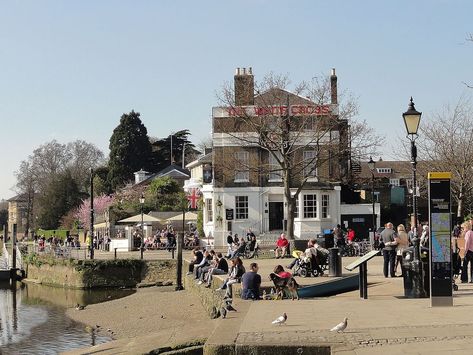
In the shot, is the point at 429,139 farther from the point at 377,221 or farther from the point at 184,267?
the point at 184,267

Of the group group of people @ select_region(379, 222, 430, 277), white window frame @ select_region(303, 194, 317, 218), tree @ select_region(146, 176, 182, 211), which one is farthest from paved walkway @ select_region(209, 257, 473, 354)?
tree @ select_region(146, 176, 182, 211)

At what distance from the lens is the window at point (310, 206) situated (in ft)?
148

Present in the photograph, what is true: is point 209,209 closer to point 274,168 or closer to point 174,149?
point 274,168

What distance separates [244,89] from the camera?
44.5 metres

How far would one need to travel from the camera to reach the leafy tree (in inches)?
3307

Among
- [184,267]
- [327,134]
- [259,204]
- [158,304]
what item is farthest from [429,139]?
[158,304]

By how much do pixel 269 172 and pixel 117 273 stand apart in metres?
11.3

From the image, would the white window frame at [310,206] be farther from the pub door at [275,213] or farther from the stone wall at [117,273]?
the stone wall at [117,273]

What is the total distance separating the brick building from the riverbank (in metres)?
12.4

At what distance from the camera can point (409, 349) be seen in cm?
1001

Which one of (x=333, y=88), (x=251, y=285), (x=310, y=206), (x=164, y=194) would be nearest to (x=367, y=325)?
(x=251, y=285)

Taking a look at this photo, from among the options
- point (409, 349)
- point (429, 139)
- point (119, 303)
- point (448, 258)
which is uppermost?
point (429, 139)

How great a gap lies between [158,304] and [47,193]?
199 feet

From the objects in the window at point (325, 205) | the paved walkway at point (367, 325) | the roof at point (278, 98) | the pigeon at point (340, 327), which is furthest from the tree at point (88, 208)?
the pigeon at point (340, 327)
